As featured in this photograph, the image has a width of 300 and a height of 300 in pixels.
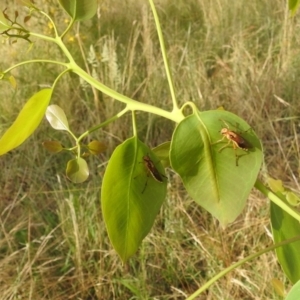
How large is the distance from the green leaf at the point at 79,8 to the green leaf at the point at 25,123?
67mm

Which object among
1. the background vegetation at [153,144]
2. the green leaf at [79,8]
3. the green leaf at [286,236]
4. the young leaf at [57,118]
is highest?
the green leaf at [79,8]

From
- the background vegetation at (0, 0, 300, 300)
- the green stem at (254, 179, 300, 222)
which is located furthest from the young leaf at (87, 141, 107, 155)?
the background vegetation at (0, 0, 300, 300)

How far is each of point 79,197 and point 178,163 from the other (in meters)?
1.54

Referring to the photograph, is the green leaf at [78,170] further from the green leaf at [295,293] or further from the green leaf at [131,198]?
the green leaf at [295,293]

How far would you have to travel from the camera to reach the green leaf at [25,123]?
330mm

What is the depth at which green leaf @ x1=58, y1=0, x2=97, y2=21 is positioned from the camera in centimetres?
38

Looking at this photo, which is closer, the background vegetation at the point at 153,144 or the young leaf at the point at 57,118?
the young leaf at the point at 57,118

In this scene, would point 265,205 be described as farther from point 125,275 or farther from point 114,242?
point 114,242

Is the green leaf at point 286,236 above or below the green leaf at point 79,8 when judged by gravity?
below

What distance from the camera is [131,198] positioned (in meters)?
0.34

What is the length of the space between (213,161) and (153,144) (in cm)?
192

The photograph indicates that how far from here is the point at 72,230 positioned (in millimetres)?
1742

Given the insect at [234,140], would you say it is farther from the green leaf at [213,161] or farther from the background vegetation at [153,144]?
the background vegetation at [153,144]

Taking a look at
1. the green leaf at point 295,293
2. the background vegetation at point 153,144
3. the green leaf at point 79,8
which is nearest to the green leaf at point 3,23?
the green leaf at point 79,8
